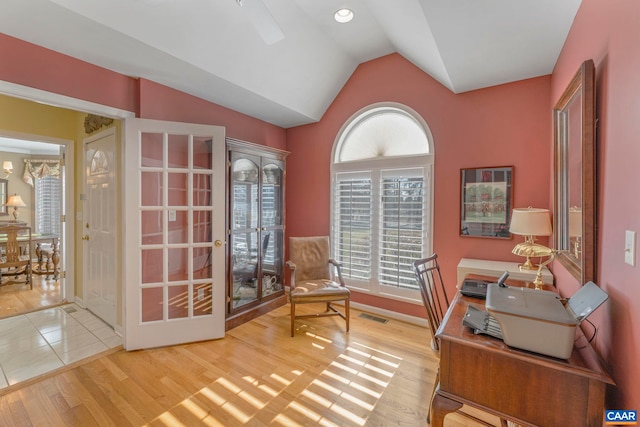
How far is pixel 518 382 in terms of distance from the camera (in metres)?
1.06

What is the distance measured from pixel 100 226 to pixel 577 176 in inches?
166

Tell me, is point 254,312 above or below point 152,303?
below

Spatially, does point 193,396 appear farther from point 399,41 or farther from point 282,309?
point 399,41

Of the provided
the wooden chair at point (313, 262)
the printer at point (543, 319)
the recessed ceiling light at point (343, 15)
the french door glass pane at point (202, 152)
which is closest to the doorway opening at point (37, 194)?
the french door glass pane at point (202, 152)

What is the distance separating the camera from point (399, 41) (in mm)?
2639

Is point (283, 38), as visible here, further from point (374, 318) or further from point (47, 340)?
point (47, 340)

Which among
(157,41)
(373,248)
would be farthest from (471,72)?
(157,41)

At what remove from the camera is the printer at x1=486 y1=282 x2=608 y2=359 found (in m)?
1.00

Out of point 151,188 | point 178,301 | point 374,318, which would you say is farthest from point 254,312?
point 151,188

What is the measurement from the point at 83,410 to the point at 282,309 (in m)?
2.05

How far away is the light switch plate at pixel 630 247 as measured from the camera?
904 millimetres

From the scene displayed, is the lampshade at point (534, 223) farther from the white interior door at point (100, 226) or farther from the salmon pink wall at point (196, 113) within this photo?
the white interior door at point (100, 226)

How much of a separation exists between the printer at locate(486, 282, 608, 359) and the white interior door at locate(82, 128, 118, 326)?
3325 mm

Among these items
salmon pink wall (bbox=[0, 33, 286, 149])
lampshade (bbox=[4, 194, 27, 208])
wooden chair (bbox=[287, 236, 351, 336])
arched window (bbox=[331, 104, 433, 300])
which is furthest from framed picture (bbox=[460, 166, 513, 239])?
lampshade (bbox=[4, 194, 27, 208])
